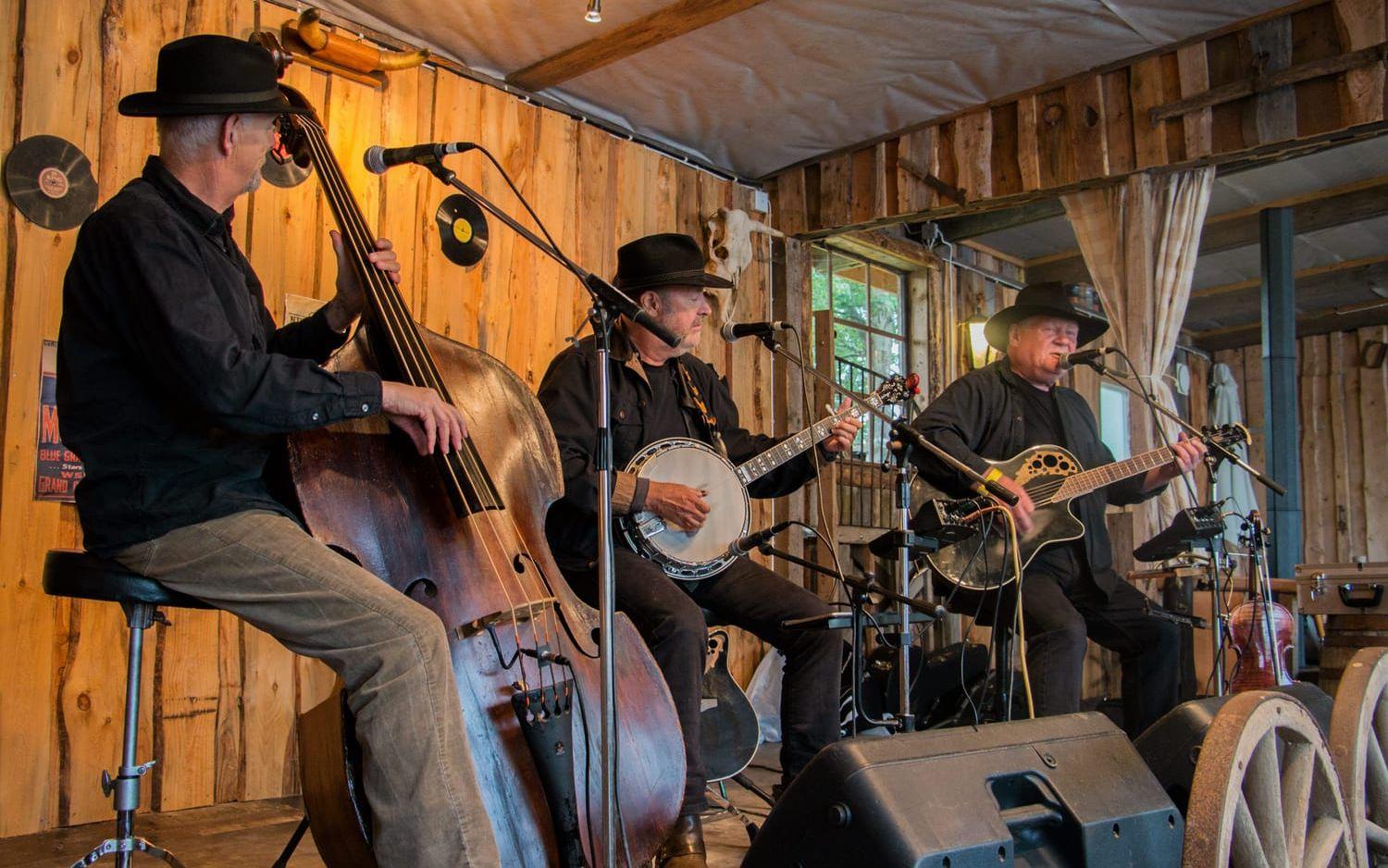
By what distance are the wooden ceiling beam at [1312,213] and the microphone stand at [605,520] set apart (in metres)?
6.11

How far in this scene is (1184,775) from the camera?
2.16 m

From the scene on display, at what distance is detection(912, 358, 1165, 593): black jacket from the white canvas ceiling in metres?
1.54

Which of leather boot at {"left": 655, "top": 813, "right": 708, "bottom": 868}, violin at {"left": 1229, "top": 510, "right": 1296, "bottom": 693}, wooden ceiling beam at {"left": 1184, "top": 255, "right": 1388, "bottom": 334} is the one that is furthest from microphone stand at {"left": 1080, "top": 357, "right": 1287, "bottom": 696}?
wooden ceiling beam at {"left": 1184, "top": 255, "right": 1388, "bottom": 334}

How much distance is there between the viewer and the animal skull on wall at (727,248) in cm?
609

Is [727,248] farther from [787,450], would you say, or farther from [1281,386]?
[1281,386]

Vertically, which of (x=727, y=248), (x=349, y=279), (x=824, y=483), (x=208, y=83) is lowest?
(x=824, y=483)

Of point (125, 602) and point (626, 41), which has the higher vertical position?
point (626, 41)

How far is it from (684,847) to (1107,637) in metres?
2.10

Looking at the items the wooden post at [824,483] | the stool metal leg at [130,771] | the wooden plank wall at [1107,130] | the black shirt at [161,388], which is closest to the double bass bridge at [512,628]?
the black shirt at [161,388]

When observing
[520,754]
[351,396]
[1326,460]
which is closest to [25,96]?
[351,396]

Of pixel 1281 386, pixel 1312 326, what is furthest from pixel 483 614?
pixel 1312 326

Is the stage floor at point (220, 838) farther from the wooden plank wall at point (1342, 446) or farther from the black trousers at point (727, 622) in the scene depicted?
the wooden plank wall at point (1342, 446)

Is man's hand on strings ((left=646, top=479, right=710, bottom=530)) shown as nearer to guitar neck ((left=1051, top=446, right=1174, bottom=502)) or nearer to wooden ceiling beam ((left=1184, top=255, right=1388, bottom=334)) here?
guitar neck ((left=1051, top=446, right=1174, bottom=502))

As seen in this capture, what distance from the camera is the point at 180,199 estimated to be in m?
2.26
